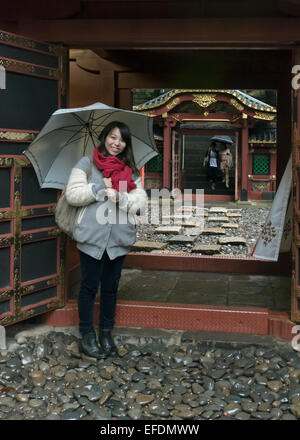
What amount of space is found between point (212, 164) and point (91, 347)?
18.5 m

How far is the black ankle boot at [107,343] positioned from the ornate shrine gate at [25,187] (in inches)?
26.4

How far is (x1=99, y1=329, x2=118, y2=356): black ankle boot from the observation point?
407 centimetres

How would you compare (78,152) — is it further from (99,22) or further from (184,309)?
(184,309)

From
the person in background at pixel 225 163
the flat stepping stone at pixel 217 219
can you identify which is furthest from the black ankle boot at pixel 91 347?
the person in background at pixel 225 163

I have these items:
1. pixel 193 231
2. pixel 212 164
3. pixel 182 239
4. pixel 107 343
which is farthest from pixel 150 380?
pixel 212 164

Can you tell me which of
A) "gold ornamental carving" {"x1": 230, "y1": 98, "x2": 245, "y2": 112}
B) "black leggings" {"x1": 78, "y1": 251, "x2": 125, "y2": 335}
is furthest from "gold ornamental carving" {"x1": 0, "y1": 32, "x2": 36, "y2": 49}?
"gold ornamental carving" {"x1": 230, "y1": 98, "x2": 245, "y2": 112}

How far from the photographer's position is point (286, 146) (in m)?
6.38

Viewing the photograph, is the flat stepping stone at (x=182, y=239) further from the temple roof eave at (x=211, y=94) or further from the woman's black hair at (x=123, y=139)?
the temple roof eave at (x=211, y=94)

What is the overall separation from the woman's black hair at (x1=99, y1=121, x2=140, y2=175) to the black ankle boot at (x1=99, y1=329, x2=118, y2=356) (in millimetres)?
1298

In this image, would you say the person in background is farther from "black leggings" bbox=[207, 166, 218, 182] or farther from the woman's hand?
the woman's hand

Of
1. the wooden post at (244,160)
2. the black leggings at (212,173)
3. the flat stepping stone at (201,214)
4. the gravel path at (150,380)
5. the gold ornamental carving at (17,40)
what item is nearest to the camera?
the gravel path at (150,380)

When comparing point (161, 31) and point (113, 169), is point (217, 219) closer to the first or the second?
point (161, 31)

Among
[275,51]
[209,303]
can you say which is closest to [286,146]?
[275,51]

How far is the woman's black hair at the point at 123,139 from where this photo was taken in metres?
3.74
